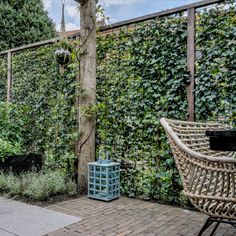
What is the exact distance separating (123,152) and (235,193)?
203 centimetres

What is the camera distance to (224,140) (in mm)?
1475

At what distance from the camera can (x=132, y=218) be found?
266 cm

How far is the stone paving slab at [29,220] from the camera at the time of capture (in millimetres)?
2297

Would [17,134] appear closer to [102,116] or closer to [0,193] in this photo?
[0,193]

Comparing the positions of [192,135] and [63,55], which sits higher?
[63,55]

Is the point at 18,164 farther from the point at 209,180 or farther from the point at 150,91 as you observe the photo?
the point at 209,180

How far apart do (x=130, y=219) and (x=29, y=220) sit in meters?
0.91

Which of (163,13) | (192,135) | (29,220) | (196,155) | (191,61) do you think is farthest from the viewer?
(163,13)

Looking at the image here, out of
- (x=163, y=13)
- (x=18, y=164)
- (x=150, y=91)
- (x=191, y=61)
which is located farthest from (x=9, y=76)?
(x=191, y=61)

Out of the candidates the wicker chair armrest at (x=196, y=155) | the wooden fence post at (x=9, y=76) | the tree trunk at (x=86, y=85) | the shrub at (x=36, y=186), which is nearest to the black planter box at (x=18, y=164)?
the shrub at (x=36, y=186)

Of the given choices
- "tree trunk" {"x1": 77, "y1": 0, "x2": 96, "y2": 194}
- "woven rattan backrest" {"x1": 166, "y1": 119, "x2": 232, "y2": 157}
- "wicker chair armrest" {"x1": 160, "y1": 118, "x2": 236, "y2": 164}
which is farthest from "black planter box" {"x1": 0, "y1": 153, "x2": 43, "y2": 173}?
"wicker chair armrest" {"x1": 160, "y1": 118, "x2": 236, "y2": 164}

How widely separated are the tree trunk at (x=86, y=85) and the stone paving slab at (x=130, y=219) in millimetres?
490

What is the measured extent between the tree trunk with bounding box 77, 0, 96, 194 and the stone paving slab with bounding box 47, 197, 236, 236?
1.61ft

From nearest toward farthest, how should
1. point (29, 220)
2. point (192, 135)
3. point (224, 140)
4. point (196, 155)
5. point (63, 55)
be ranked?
point (224, 140), point (196, 155), point (192, 135), point (29, 220), point (63, 55)
